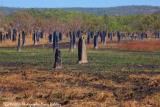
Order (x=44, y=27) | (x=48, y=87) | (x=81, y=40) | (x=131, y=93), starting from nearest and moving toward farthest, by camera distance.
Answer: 1. (x=131, y=93)
2. (x=48, y=87)
3. (x=81, y=40)
4. (x=44, y=27)

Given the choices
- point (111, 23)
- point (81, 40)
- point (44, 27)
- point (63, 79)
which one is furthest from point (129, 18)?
point (63, 79)

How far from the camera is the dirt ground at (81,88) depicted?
754 inches

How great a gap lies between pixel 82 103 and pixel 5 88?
592 cm

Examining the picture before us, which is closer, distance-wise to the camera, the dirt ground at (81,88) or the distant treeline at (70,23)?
the dirt ground at (81,88)

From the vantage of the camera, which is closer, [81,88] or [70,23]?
[81,88]

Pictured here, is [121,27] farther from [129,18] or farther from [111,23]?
[129,18]

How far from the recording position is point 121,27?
141250 mm

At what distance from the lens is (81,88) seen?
22.8m

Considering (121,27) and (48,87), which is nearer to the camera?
(48,87)

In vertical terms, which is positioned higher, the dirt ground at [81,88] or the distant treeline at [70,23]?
the dirt ground at [81,88]

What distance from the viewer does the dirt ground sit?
1916 cm

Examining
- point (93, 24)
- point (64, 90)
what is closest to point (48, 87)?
point (64, 90)

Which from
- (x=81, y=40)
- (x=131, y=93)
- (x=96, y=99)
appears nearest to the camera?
(x=96, y=99)

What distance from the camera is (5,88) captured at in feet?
76.5
